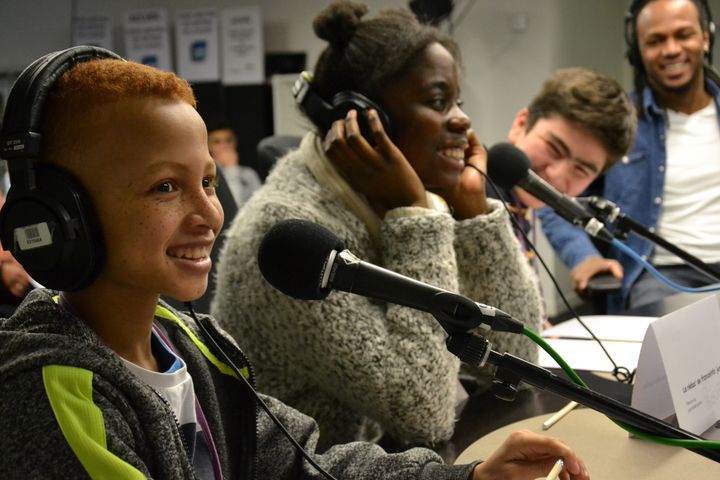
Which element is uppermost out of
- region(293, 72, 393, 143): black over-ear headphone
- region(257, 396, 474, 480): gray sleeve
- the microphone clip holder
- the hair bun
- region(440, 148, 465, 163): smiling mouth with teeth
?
the hair bun

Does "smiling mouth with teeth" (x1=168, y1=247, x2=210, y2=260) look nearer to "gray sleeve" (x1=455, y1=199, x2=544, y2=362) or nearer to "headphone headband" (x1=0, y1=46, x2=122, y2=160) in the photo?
"headphone headband" (x1=0, y1=46, x2=122, y2=160)

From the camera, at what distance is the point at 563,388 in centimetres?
61

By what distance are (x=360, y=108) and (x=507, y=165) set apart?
0.82 ft

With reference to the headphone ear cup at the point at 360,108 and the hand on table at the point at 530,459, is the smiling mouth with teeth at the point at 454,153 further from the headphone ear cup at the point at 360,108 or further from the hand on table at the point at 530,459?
the hand on table at the point at 530,459

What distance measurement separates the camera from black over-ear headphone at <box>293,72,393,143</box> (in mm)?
1188

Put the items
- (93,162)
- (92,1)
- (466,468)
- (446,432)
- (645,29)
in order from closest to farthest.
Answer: (93,162), (466,468), (446,432), (645,29), (92,1)

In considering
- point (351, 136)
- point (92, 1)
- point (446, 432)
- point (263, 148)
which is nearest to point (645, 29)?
point (263, 148)

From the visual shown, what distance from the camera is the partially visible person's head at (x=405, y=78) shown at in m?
1.24

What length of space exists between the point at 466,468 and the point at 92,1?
477cm

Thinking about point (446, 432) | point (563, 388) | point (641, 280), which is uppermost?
point (563, 388)

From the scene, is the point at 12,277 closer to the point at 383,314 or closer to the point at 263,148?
the point at 263,148

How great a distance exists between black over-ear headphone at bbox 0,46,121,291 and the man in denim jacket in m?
1.85

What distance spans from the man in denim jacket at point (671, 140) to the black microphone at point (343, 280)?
1712 millimetres

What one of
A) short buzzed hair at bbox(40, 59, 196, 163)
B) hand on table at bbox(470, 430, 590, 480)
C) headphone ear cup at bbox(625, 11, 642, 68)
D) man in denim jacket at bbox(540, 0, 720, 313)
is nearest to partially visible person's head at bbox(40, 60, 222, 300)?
short buzzed hair at bbox(40, 59, 196, 163)
